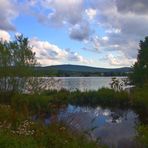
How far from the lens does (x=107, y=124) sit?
22312 mm

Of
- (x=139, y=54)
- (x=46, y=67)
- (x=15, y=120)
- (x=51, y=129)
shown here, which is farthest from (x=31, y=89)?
(x=139, y=54)

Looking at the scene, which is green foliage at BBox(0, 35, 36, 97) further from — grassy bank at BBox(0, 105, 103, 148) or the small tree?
the small tree

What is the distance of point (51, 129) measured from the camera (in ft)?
40.2

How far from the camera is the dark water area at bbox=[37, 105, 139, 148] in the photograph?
14570 millimetres

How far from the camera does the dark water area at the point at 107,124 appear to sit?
14570mm

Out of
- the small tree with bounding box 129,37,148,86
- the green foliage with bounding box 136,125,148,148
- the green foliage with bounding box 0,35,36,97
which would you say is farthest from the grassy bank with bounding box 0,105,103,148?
the small tree with bounding box 129,37,148,86

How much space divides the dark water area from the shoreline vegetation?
489 millimetres

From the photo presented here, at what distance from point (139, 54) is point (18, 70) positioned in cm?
2689

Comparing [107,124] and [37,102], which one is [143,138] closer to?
[107,124]

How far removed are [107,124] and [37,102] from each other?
6265 millimetres

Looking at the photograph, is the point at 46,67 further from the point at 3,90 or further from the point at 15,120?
the point at 15,120

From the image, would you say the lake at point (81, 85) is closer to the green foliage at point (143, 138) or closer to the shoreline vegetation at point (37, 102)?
the shoreline vegetation at point (37, 102)

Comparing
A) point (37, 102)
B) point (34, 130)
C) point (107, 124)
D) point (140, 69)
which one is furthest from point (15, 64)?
point (140, 69)

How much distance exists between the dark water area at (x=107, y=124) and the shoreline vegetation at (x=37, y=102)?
1.60 ft
